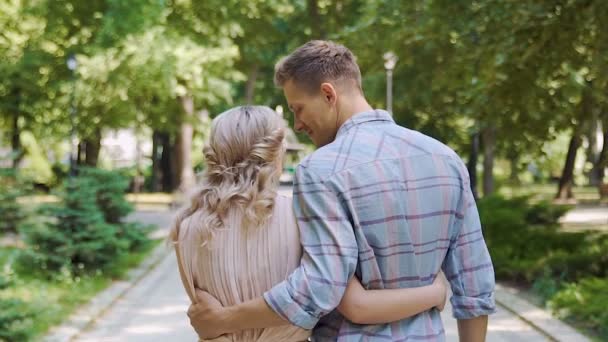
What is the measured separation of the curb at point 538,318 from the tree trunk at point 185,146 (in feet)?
69.2

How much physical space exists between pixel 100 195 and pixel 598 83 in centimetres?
740

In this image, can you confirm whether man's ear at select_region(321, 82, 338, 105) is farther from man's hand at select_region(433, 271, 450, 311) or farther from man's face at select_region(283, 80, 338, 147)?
man's hand at select_region(433, 271, 450, 311)

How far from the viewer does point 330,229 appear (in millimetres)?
2225

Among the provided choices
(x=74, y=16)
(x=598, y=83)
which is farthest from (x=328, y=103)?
(x=74, y=16)

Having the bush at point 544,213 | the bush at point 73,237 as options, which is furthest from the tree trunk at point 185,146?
the bush at point 73,237

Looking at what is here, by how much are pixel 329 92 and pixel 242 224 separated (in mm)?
438

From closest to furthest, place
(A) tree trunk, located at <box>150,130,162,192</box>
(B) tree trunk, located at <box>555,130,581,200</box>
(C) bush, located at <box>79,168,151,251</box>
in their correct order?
(C) bush, located at <box>79,168,151,251</box>, (B) tree trunk, located at <box>555,130,581,200</box>, (A) tree trunk, located at <box>150,130,162,192</box>

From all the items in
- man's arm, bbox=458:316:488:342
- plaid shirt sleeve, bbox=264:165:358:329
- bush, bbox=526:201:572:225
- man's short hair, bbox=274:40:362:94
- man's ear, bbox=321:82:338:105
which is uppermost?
man's short hair, bbox=274:40:362:94

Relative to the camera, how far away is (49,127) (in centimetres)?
2933

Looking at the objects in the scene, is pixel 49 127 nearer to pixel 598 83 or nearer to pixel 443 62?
pixel 443 62

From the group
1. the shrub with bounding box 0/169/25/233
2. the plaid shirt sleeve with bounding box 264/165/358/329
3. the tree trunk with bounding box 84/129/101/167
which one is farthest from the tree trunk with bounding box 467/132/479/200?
the plaid shirt sleeve with bounding box 264/165/358/329

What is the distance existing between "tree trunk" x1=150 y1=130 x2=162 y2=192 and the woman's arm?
43.6 m

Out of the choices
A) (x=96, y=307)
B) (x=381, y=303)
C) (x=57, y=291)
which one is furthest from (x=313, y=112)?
(x=57, y=291)

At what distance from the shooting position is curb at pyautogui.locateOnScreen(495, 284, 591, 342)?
342 inches
